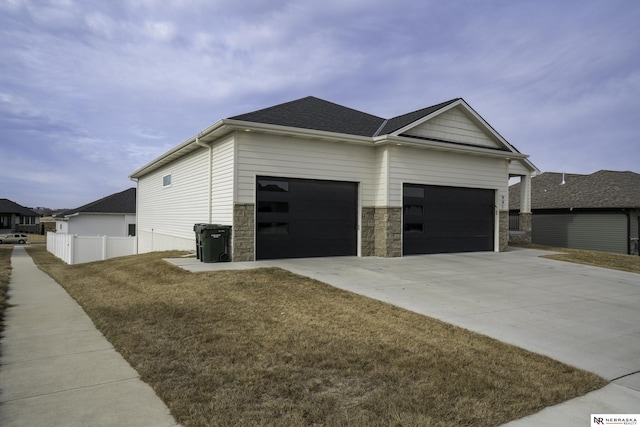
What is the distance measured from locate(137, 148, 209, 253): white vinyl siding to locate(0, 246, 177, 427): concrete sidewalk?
25.4 feet

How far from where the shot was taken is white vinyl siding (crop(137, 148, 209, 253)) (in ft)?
46.8

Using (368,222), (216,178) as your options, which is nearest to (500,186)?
(368,222)

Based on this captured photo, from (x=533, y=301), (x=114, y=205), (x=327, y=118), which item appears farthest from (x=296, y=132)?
(x=114, y=205)

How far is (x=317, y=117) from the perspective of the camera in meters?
13.7

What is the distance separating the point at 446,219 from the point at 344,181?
431 centimetres

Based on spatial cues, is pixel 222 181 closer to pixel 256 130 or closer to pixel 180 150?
pixel 256 130

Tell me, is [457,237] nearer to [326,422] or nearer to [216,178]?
[216,178]

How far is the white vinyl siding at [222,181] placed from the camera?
11.6 metres

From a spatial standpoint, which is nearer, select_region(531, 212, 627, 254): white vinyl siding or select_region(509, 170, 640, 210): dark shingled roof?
select_region(531, 212, 627, 254): white vinyl siding

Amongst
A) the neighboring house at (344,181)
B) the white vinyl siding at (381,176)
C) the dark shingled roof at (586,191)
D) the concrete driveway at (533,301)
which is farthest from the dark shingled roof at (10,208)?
the dark shingled roof at (586,191)

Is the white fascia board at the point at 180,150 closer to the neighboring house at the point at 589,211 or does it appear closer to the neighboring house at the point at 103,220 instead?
the neighboring house at the point at 103,220

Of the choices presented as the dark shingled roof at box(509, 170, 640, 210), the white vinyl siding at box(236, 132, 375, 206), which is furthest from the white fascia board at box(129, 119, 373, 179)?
the dark shingled roof at box(509, 170, 640, 210)

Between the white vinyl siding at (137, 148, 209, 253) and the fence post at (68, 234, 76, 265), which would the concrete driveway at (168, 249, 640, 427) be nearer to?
the white vinyl siding at (137, 148, 209, 253)

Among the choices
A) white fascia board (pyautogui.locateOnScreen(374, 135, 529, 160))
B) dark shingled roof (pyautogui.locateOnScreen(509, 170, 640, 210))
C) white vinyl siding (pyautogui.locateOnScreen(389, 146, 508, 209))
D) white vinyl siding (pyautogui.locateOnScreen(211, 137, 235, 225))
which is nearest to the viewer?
white vinyl siding (pyautogui.locateOnScreen(211, 137, 235, 225))
